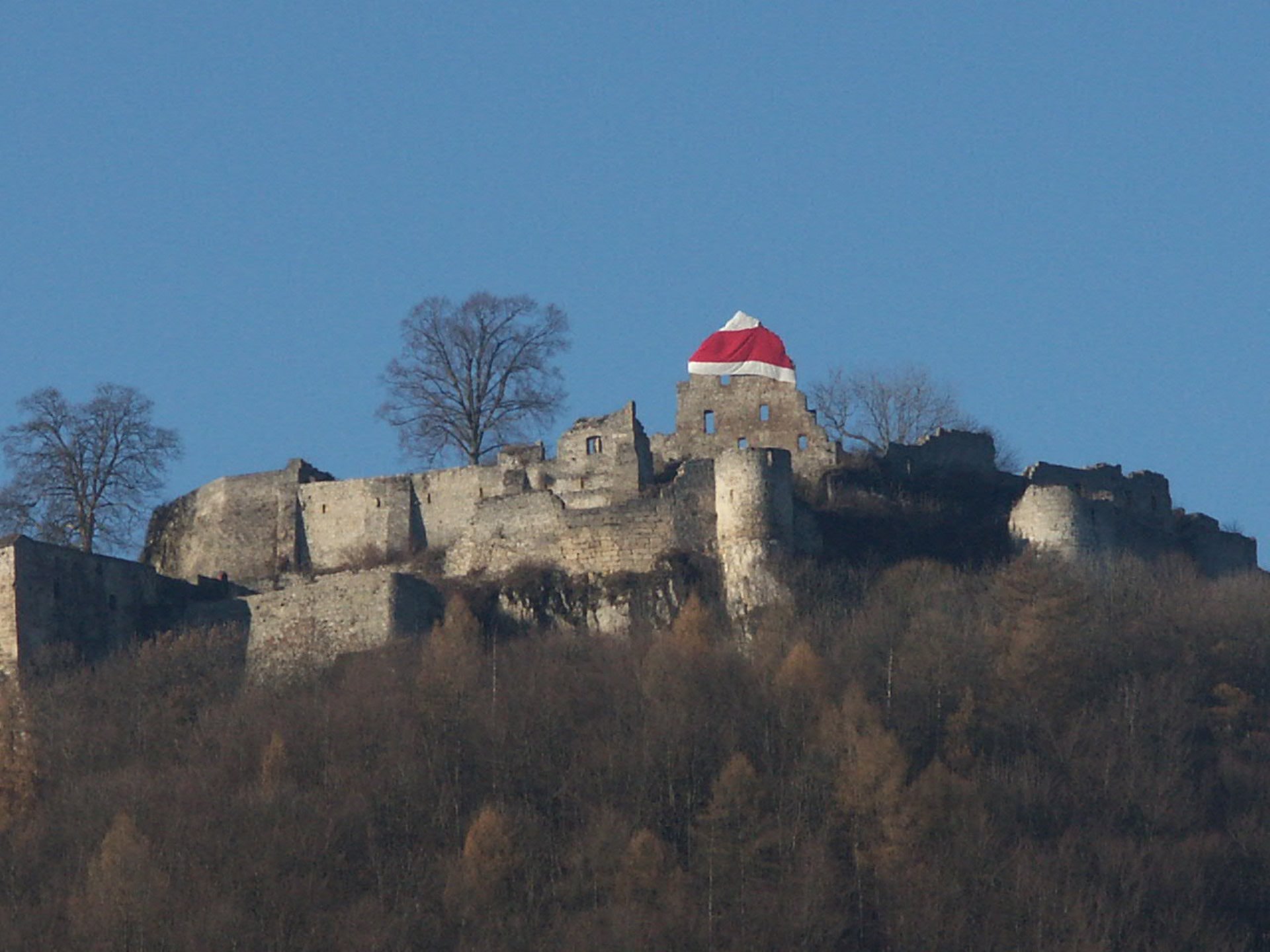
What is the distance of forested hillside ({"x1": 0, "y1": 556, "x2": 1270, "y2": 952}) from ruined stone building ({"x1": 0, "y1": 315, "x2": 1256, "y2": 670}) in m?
0.94

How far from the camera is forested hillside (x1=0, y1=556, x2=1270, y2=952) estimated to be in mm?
51844

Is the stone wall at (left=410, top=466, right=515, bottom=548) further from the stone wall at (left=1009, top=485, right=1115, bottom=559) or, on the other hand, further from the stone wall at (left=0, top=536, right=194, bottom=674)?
the stone wall at (left=1009, top=485, right=1115, bottom=559)

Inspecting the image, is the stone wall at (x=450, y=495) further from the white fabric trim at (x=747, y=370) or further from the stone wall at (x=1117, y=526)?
the stone wall at (x=1117, y=526)

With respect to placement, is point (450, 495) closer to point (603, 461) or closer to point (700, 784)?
point (603, 461)

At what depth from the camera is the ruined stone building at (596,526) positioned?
5950 centimetres

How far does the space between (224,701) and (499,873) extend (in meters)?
7.73

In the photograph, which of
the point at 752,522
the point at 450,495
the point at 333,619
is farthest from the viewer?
the point at 450,495

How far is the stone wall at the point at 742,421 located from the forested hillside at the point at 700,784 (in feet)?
13.6

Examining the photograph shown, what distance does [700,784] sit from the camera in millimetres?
54656

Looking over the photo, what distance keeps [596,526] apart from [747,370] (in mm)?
5661

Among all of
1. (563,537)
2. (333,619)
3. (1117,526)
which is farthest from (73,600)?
(1117,526)

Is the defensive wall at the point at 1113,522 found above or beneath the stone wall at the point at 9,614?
above

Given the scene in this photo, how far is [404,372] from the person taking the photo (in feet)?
222

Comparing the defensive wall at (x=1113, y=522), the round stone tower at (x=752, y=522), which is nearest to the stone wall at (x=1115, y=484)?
the defensive wall at (x=1113, y=522)
